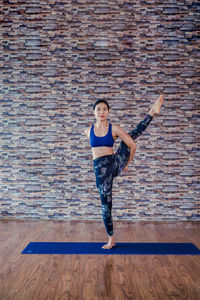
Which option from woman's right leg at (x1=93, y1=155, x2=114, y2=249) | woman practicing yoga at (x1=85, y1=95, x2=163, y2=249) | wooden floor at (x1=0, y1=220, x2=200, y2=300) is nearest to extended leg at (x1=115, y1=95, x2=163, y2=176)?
woman practicing yoga at (x1=85, y1=95, x2=163, y2=249)

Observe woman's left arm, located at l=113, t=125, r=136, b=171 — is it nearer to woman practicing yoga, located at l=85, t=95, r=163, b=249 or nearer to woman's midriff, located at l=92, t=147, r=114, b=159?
woman practicing yoga, located at l=85, t=95, r=163, b=249

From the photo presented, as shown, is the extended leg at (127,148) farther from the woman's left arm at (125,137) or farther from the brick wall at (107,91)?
the brick wall at (107,91)

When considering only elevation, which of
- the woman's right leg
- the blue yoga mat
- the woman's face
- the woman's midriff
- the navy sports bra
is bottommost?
the blue yoga mat

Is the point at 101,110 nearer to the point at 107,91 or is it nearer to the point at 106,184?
the point at 106,184

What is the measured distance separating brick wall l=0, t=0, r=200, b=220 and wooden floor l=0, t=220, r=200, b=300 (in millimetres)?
811

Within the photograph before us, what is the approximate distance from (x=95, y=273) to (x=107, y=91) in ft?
8.59

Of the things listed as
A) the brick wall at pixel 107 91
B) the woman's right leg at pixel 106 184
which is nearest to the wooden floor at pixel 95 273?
the woman's right leg at pixel 106 184

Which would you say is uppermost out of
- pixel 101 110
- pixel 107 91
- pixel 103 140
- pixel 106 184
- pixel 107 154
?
pixel 107 91

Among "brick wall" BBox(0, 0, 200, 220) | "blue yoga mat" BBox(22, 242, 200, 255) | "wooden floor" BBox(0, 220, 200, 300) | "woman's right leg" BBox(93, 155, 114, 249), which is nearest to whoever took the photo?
"wooden floor" BBox(0, 220, 200, 300)

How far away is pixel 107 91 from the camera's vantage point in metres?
3.98

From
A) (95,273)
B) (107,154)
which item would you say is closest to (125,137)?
(107,154)

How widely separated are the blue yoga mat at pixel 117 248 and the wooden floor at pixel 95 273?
0.10 m

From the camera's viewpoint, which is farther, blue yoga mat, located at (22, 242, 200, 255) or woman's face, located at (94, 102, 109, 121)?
woman's face, located at (94, 102, 109, 121)

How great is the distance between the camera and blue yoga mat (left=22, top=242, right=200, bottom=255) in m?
2.65
